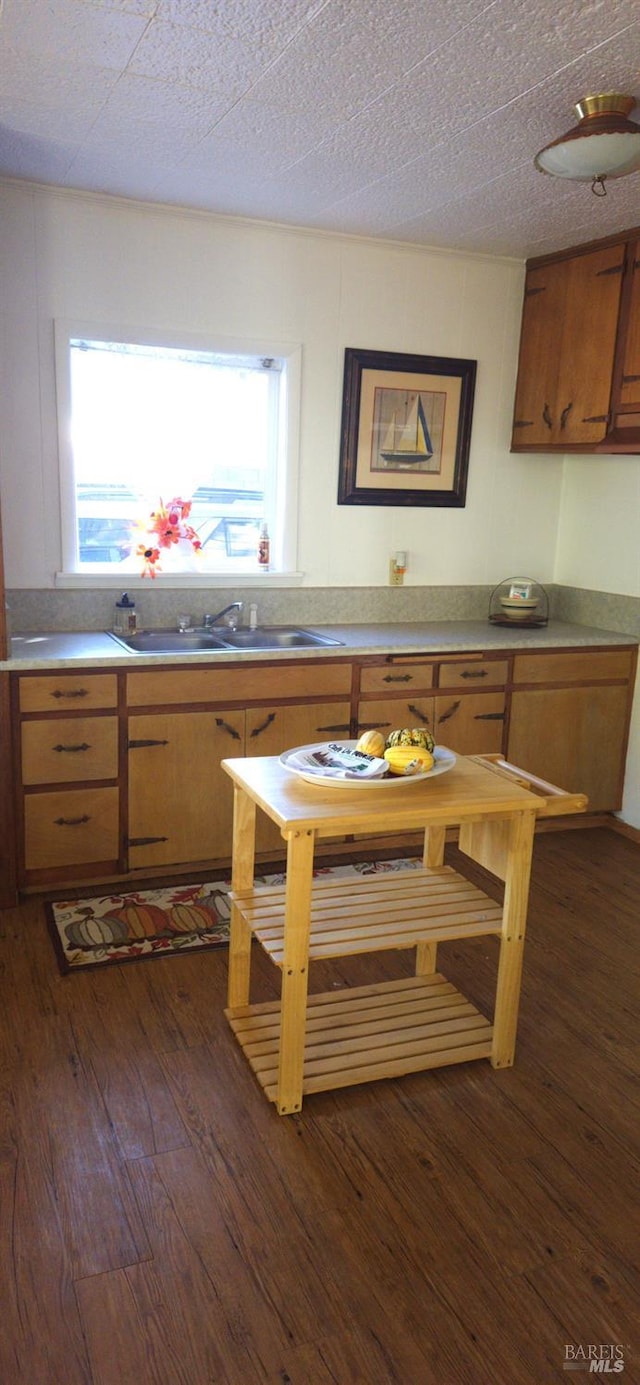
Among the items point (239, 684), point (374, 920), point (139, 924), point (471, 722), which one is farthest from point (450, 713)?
point (374, 920)

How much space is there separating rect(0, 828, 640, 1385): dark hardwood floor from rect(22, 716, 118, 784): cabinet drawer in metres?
0.64

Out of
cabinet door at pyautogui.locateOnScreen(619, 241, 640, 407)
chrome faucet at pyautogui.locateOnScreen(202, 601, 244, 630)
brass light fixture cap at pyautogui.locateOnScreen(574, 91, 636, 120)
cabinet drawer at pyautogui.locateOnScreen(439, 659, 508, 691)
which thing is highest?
brass light fixture cap at pyautogui.locateOnScreen(574, 91, 636, 120)

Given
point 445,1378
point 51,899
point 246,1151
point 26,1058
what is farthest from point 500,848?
point 51,899

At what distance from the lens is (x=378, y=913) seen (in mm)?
2400

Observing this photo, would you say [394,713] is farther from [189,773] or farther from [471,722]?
[189,773]

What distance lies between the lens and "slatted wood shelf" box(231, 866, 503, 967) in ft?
7.41

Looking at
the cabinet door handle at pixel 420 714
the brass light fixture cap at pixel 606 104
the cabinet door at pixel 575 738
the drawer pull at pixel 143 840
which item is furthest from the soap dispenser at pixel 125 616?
the brass light fixture cap at pixel 606 104

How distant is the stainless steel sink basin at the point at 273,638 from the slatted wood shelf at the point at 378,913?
1.38 metres

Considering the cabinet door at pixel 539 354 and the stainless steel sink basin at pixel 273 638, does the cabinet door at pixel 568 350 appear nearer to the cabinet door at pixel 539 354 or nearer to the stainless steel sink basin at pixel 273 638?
the cabinet door at pixel 539 354

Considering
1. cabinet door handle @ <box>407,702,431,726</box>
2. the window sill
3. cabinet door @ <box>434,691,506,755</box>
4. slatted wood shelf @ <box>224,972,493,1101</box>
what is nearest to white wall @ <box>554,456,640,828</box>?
cabinet door @ <box>434,691,506,755</box>

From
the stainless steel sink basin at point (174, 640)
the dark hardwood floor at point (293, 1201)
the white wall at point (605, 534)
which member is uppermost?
the white wall at point (605, 534)

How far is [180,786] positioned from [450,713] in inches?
45.1

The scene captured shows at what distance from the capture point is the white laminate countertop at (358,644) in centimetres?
319

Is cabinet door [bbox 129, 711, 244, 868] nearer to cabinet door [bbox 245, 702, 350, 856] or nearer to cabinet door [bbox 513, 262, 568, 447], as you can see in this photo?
cabinet door [bbox 245, 702, 350, 856]
